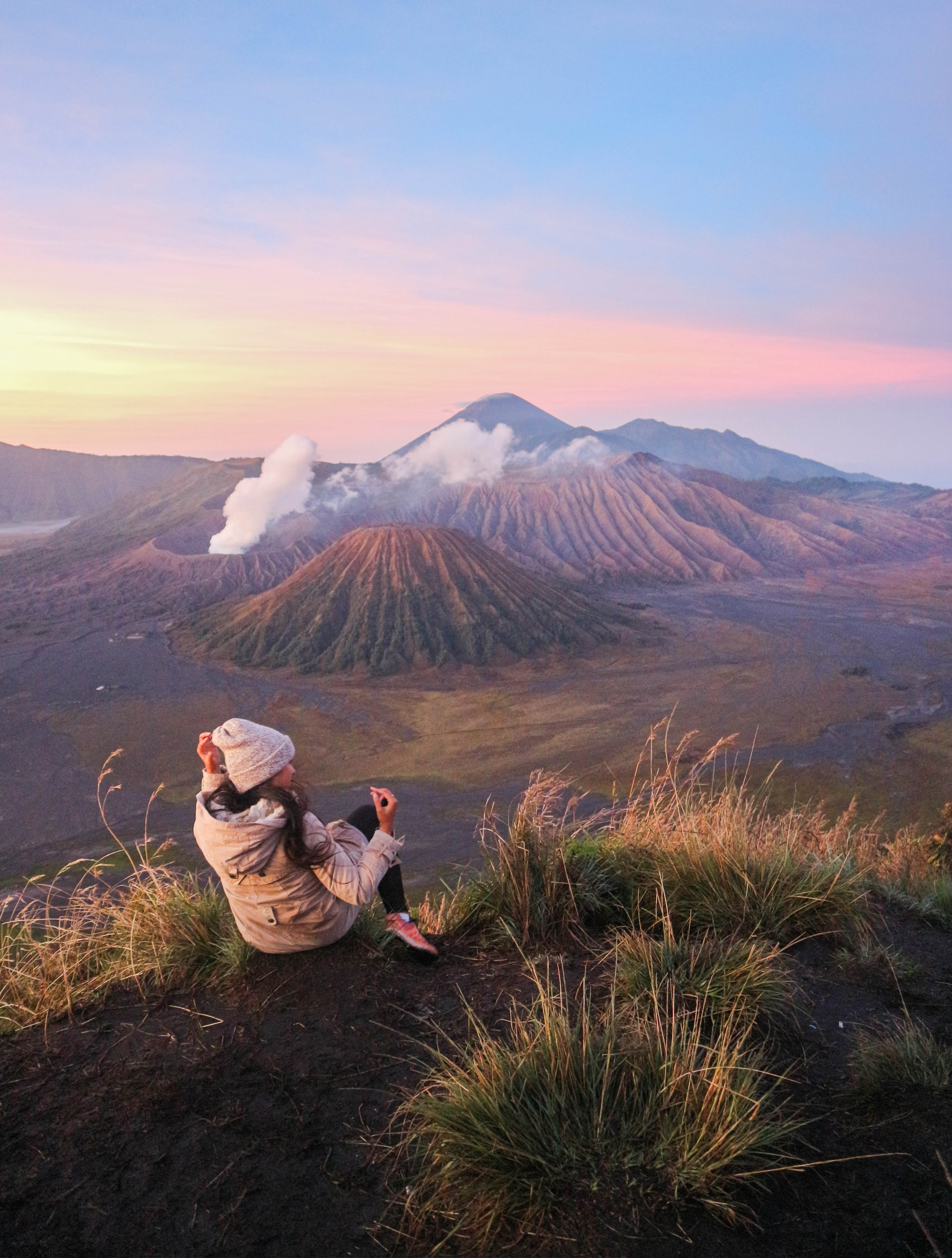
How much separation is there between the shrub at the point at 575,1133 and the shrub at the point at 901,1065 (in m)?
0.36

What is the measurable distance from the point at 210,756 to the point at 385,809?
2.70ft

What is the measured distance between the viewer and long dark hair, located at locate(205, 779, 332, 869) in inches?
124

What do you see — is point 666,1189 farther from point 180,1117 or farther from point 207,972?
point 207,972

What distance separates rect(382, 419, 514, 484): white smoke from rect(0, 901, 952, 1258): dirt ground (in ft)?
224

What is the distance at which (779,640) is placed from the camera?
38.6m

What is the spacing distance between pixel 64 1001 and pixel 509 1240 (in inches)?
88.3

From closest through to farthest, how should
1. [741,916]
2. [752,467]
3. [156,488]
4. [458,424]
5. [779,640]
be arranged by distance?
[741,916] → [779,640] → [156,488] → [458,424] → [752,467]

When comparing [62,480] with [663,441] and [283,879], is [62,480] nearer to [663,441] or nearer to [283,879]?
[663,441]

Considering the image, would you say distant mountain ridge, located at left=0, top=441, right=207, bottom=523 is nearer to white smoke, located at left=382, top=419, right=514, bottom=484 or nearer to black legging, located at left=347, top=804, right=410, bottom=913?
white smoke, located at left=382, top=419, right=514, bottom=484

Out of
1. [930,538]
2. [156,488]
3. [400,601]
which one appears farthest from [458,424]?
[400,601]

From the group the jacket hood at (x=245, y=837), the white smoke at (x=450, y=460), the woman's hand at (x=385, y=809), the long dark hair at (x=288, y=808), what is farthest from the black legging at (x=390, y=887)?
the white smoke at (x=450, y=460)

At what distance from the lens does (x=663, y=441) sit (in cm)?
16112

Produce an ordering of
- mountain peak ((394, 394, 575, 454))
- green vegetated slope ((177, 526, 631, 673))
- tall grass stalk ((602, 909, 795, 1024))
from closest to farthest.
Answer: tall grass stalk ((602, 909, 795, 1024)) < green vegetated slope ((177, 526, 631, 673)) < mountain peak ((394, 394, 575, 454))

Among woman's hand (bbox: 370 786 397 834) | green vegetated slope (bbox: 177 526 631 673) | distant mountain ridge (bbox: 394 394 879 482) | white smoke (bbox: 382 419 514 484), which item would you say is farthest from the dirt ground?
distant mountain ridge (bbox: 394 394 879 482)
